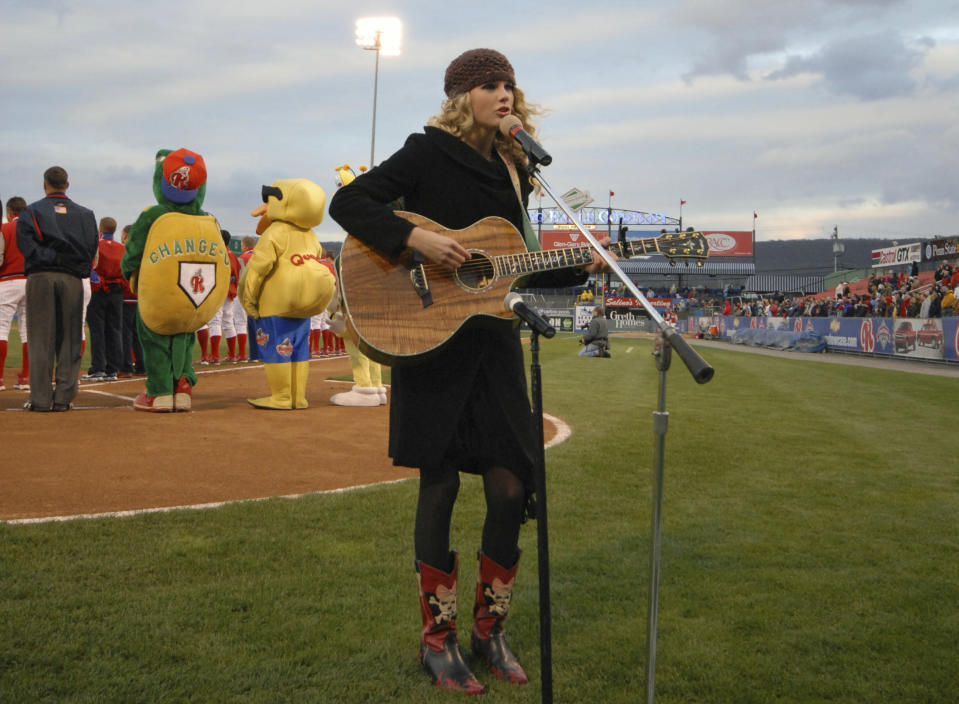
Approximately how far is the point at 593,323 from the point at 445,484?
1940 centimetres

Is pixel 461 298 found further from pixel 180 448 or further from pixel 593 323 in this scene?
pixel 593 323

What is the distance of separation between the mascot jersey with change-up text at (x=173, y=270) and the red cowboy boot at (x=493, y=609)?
6356mm

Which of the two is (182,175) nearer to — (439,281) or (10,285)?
(10,285)

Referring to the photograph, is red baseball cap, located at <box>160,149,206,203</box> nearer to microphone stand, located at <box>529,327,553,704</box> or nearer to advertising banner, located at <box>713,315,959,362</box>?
microphone stand, located at <box>529,327,553,704</box>

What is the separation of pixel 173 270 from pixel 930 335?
1889cm

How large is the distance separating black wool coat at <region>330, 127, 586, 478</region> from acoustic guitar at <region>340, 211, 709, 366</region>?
3.1 inches

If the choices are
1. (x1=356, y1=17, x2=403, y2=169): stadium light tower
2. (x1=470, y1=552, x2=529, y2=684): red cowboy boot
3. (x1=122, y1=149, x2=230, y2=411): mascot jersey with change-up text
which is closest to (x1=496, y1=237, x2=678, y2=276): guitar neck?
(x1=470, y1=552, x2=529, y2=684): red cowboy boot

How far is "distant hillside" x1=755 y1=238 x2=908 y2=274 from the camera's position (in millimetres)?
75688

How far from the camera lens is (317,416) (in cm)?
880

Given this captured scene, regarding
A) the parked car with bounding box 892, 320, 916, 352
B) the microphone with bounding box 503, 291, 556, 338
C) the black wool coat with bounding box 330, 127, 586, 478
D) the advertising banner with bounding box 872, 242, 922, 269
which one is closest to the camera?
the microphone with bounding box 503, 291, 556, 338

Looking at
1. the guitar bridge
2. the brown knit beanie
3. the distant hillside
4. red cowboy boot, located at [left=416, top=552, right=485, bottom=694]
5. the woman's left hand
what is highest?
the distant hillside

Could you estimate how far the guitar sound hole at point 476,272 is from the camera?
2803mm

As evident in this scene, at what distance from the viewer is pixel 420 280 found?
281cm

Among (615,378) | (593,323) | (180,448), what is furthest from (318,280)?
(593,323)
